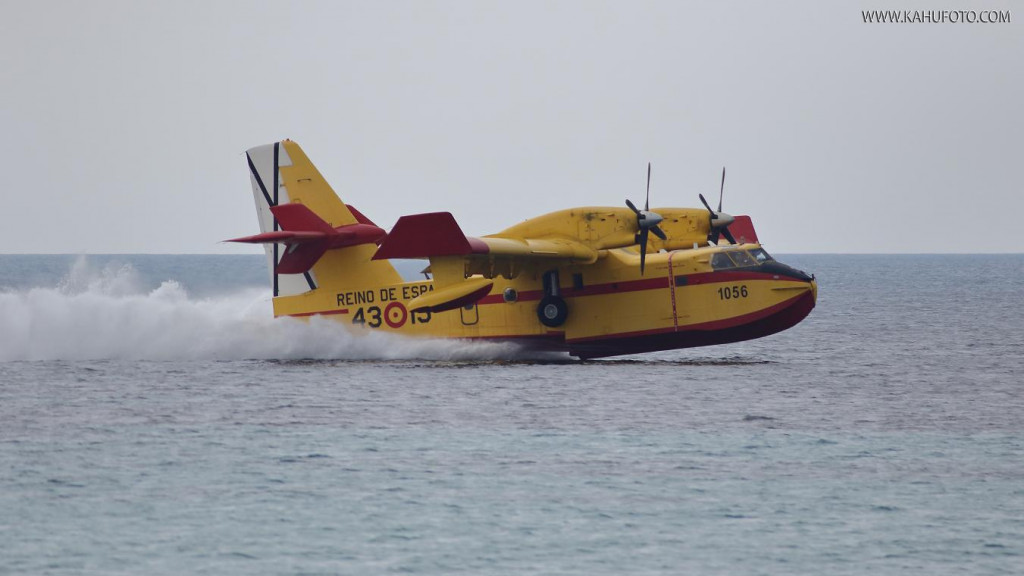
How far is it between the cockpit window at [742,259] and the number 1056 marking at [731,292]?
26.2 inches

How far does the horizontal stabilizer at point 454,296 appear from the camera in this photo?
31.5 meters

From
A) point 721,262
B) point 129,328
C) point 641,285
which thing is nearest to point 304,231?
point 129,328

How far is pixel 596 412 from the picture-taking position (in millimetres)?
26969

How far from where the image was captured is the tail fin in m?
35.2

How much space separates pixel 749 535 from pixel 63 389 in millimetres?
20309

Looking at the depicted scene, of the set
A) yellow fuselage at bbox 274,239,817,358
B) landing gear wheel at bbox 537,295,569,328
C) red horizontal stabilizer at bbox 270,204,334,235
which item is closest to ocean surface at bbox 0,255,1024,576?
yellow fuselage at bbox 274,239,817,358

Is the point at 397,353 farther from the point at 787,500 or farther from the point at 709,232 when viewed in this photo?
the point at 787,500

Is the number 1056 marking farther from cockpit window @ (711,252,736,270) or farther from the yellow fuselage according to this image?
cockpit window @ (711,252,736,270)

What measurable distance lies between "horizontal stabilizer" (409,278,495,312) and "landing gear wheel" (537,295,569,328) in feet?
9.09

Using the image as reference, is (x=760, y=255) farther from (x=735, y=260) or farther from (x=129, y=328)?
(x=129, y=328)

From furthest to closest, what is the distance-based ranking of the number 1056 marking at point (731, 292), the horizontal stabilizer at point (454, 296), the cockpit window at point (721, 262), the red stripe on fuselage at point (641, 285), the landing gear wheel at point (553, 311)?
1. the landing gear wheel at point (553, 311)
2. the cockpit window at point (721, 262)
3. the red stripe on fuselage at point (641, 285)
4. the number 1056 marking at point (731, 292)
5. the horizontal stabilizer at point (454, 296)

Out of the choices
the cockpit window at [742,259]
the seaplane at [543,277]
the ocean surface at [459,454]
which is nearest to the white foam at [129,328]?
the ocean surface at [459,454]

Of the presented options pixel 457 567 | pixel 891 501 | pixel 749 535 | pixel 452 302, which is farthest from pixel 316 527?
pixel 452 302

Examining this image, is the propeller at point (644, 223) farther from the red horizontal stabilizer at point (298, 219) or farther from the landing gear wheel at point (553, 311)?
the red horizontal stabilizer at point (298, 219)
